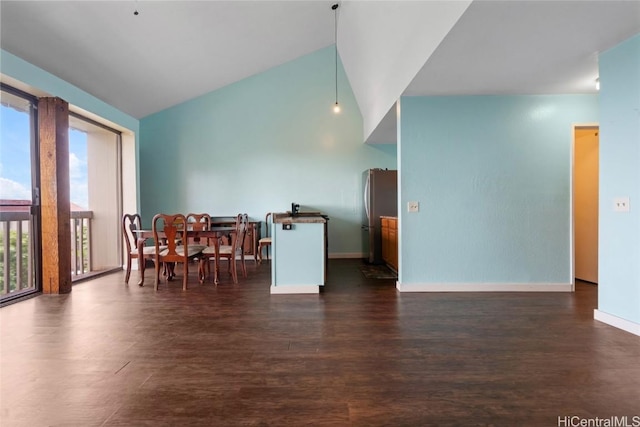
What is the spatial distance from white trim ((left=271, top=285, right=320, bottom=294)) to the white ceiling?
253cm

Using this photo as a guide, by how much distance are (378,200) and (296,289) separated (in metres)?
2.51

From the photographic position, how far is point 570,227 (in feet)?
11.2

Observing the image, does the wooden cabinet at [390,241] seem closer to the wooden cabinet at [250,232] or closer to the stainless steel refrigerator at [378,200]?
the stainless steel refrigerator at [378,200]

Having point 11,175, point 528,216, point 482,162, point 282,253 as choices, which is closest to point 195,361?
point 282,253

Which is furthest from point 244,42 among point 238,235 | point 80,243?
point 80,243

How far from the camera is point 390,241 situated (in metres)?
4.71

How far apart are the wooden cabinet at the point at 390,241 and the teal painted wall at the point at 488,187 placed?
0.98 m

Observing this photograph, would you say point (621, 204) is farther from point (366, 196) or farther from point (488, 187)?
point (366, 196)

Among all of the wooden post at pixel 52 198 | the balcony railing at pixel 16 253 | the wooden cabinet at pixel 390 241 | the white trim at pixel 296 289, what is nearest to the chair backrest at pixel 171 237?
the wooden post at pixel 52 198

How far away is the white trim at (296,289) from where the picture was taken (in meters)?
3.42

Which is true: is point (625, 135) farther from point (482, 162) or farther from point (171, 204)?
point (171, 204)

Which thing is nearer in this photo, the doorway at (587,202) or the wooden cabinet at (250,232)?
the doorway at (587,202)

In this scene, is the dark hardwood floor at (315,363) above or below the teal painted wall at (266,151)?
below

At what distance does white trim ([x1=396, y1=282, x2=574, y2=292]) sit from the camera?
341 centimetres
